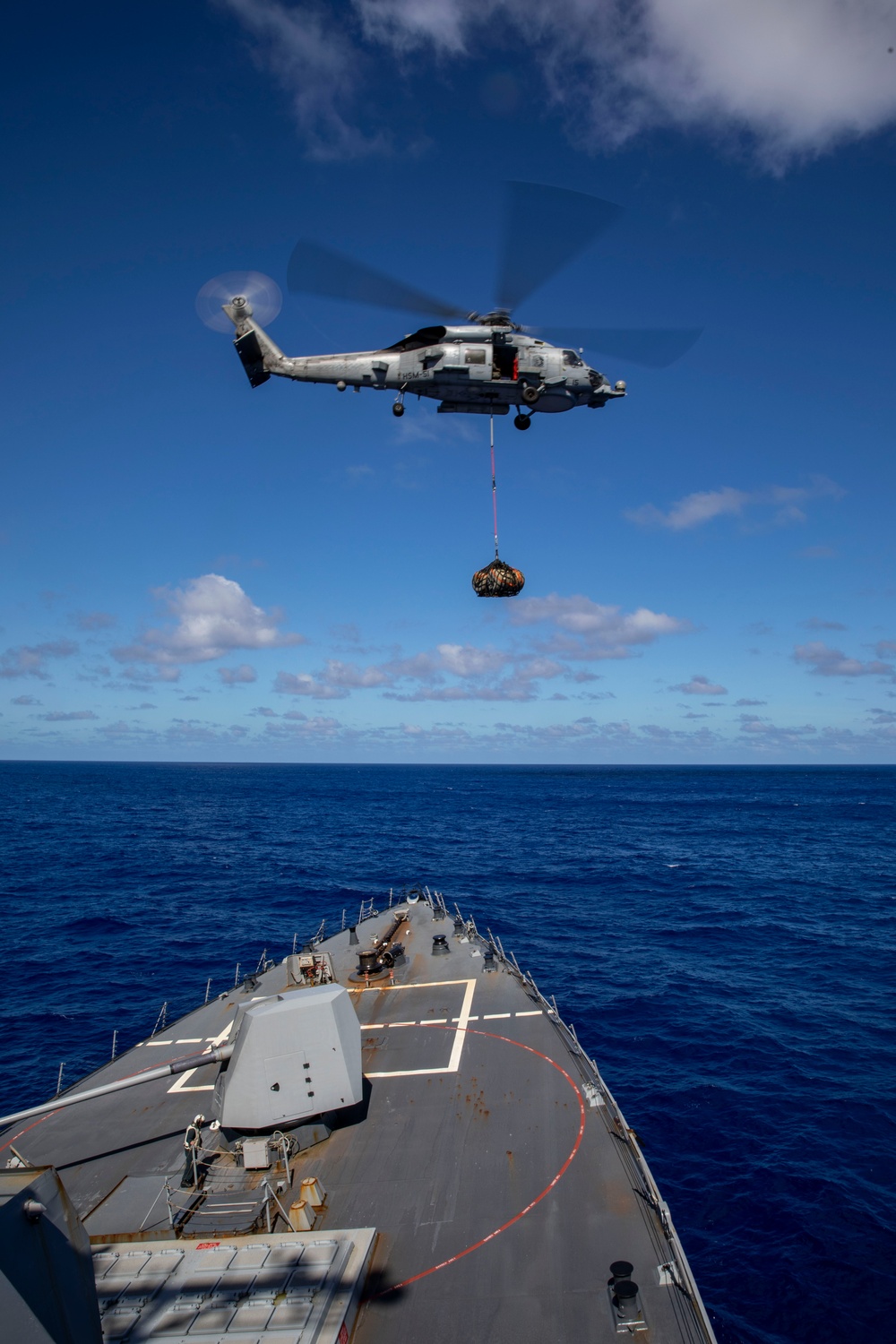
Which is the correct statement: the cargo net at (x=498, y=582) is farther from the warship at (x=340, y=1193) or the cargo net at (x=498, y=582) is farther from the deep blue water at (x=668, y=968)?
the deep blue water at (x=668, y=968)

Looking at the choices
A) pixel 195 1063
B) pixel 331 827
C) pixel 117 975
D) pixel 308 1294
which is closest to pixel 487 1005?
pixel 195 1063

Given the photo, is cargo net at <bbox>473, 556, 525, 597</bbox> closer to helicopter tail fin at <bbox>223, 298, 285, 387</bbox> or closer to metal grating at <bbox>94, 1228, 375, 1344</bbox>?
helicopter tail fin at <bbox>223, 298, 285, 387</bbox>

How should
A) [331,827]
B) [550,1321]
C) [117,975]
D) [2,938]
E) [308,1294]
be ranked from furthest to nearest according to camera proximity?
[331,827]
[2,938]
[117,975]
[550,1321]
[308,1294]

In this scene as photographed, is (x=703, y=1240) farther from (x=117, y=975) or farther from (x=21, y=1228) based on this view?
(x=117, y=975)

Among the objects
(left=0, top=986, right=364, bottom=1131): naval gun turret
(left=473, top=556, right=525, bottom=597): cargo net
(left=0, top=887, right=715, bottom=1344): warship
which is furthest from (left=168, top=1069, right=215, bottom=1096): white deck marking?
(left=473, top=556, right=525, bottom=597): cargo net

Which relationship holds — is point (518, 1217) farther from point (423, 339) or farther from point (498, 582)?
point (423, 339)

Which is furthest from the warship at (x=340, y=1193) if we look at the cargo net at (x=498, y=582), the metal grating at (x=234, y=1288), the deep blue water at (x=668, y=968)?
the cargo net at (x=498, y=582)
